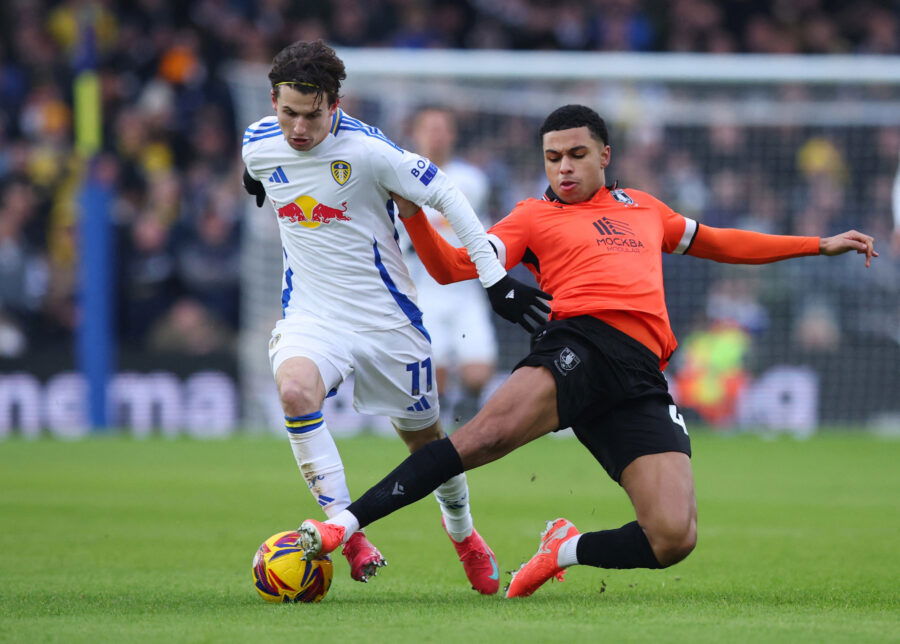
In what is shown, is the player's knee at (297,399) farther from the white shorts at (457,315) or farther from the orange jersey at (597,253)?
the white shorts at (457,315)

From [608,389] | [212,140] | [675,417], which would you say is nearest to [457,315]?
[675,417]

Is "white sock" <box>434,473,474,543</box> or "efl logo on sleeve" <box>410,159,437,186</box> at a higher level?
"efl logo on sleeve" <box>410,159,437,186</box>

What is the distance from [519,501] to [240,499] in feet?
6.32

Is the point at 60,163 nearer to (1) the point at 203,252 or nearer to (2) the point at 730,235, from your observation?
(1) the point at 203,252

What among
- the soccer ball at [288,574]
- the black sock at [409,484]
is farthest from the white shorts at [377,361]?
the soccer ball at [288,574]

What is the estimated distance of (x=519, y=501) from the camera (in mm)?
9859

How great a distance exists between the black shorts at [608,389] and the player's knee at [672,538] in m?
0.31

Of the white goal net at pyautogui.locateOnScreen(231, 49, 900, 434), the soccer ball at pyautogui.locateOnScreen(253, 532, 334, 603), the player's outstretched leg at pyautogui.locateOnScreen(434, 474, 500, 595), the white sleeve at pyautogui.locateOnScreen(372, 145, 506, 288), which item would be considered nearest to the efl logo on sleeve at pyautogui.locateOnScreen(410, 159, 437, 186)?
the white sleeve at pyautogui.locateOnScreen(372, 145, 506, 288)

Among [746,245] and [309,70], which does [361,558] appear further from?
[746,245]

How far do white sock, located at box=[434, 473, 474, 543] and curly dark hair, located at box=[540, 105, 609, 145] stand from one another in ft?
5.27

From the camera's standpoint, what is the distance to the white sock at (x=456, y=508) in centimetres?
634

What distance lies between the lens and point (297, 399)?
5.82 m

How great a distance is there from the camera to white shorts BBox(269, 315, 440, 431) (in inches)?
242

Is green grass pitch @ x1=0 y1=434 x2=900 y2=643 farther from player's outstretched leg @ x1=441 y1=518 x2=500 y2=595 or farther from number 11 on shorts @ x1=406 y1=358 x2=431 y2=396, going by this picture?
number 11 on shorts @ x1=406 y1=358 x2=431 y2=396
